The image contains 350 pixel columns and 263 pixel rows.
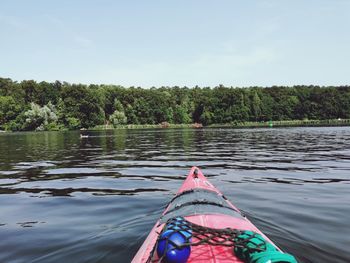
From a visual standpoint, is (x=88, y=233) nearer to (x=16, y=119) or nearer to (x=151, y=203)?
(x=151, y=203)

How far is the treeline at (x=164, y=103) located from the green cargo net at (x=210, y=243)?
10005 cm

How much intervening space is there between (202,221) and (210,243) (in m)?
0.89

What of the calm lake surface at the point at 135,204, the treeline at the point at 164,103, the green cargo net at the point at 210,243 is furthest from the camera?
the treeline at the point at 164,103

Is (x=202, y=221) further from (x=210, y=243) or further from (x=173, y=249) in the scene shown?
(x=173, y=249)

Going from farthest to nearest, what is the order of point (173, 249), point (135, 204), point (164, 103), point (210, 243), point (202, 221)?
point (164, 103), point (135, 204), point (202, 221), point (210, 243), point (173, 249)

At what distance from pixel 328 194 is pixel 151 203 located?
5509mm

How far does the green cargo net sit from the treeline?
100049 mm

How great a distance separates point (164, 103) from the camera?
419ft

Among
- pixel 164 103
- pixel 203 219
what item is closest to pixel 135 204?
pixel 203 219

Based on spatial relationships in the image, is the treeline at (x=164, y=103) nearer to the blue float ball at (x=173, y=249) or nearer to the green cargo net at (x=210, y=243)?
the green cargo net at (x=210, y=243)

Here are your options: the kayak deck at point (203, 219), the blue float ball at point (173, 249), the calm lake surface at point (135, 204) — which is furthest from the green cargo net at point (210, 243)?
the calm lake surface at point (135, 204)

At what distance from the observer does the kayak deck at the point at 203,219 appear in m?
3.97

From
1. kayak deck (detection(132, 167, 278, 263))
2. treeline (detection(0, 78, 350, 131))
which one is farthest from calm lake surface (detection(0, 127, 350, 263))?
treeline (detection(0, 78, 350, 131))

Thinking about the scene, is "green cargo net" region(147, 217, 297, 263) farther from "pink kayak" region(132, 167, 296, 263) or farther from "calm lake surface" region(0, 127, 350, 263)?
"calm lake surface" region(0, 127, 350, 263)
